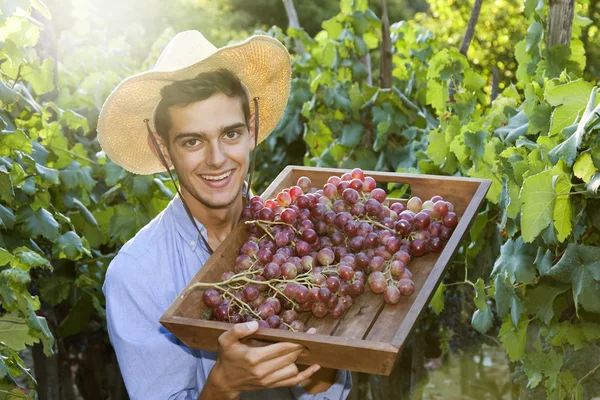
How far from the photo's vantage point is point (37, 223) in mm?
3215

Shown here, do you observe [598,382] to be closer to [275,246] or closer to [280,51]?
→ [275,246]

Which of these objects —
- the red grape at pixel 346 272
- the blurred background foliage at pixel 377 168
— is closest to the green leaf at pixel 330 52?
the blurred background foliage at pixel 377 168

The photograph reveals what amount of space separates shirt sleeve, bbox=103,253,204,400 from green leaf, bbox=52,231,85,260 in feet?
4.20

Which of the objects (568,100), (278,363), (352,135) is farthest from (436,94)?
(278,363)

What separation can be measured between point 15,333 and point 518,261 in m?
1.55

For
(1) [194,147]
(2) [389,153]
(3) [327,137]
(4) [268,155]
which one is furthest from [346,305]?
(4) [268,155]

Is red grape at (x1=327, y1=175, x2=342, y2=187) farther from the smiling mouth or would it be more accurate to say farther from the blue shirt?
the blue shirt

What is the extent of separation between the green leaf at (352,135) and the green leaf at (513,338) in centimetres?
182

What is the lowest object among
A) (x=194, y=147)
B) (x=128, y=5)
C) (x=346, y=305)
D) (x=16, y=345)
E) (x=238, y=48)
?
(x=128, y=5)

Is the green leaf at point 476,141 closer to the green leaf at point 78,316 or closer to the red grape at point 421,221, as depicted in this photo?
the red grape at point 421,221

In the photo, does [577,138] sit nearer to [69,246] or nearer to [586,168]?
[586,168]

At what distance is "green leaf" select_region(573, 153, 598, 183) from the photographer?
2.23 metres

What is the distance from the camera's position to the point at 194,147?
7.27 feet

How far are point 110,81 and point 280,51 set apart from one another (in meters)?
2.35
